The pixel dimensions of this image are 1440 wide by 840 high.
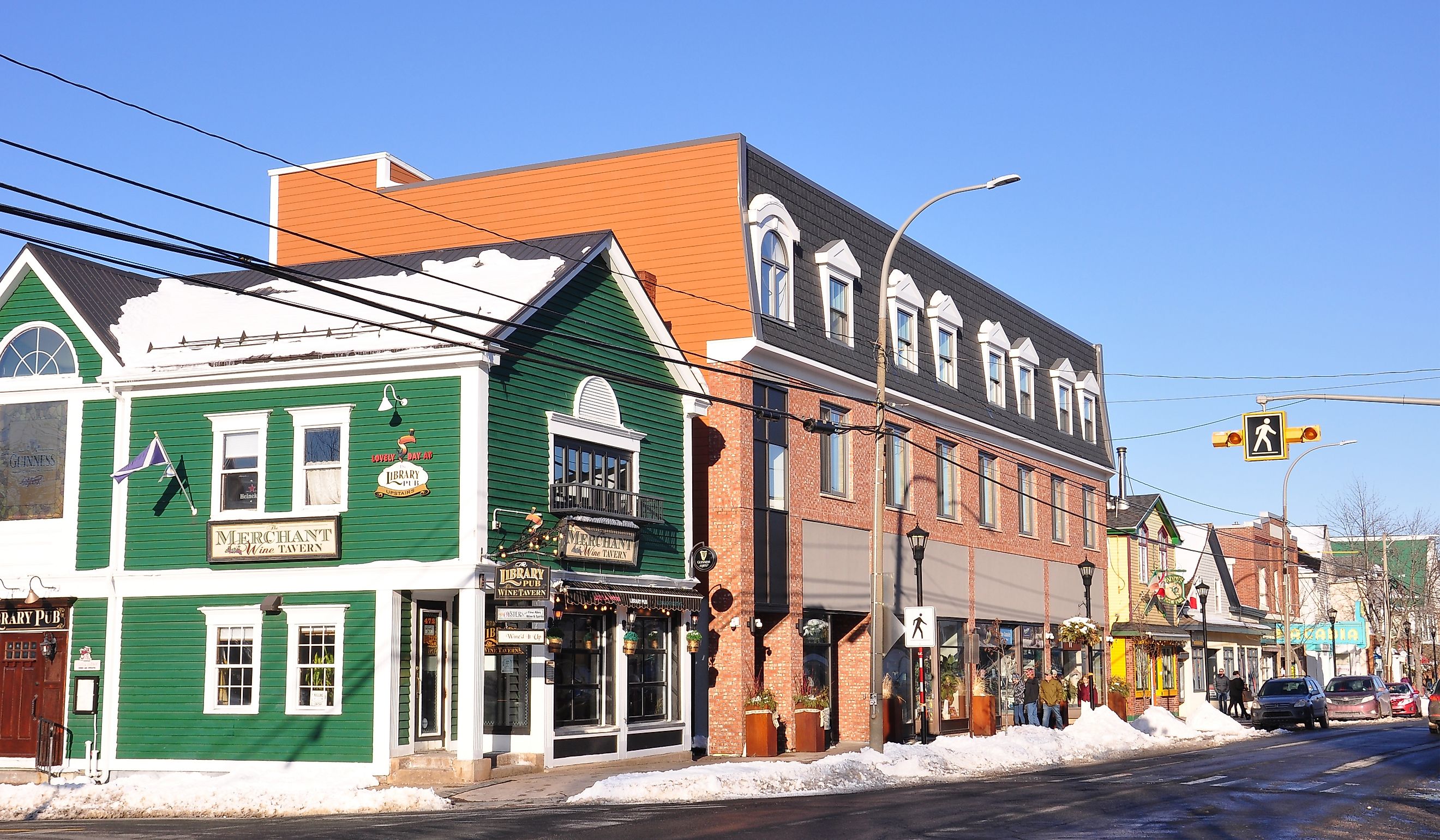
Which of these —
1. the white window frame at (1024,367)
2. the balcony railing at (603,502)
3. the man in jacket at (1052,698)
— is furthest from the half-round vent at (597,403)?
the white window frame at (1024,367)

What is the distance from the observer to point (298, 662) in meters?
23.8

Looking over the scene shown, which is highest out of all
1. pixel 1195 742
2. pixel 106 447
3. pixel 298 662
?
pixel 106 447

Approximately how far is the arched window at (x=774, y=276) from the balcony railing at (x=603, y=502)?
19.3 feet

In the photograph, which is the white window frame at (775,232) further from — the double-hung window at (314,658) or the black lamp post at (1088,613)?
the black lamp post at (1088,613)

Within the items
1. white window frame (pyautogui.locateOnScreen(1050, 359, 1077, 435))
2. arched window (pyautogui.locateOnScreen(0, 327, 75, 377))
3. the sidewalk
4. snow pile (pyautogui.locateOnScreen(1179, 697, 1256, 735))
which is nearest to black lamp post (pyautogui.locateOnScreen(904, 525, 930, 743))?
the sidewalk

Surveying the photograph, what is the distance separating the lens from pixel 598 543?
25859 millimetres

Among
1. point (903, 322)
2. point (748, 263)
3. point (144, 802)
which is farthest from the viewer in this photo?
point (903, 322)

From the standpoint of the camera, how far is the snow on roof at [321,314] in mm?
24484

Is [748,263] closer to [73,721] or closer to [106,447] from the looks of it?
[106,447]

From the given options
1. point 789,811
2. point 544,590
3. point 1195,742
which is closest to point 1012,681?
point 1195,742

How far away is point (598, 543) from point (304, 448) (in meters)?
5.21

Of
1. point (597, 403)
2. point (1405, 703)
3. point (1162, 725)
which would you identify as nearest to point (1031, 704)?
point (1162, 725)

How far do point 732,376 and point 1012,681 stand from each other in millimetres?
17122

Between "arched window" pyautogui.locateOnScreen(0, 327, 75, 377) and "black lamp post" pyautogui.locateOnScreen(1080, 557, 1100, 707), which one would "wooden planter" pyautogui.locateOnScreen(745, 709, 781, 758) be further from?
"black lamp post" pyautogui.locateOnScreen(1080, 557, 1100, 707)
